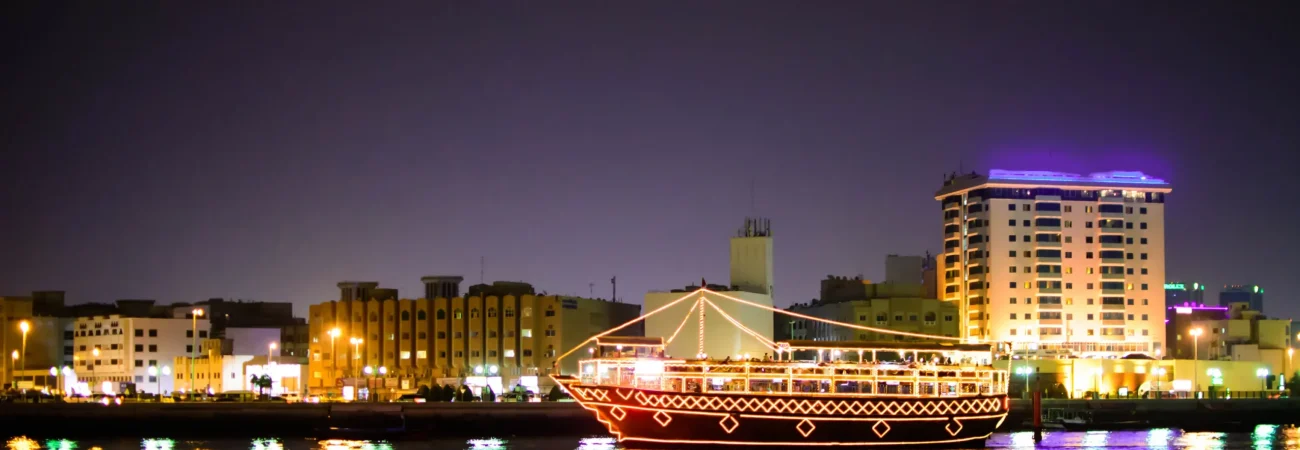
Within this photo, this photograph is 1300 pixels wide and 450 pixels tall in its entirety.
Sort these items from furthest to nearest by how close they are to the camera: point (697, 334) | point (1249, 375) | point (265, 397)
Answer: point (1249, 375) → point (697, 334) → point (265, 397)

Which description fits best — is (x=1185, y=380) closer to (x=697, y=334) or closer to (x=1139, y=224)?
(x=1139, y=224)

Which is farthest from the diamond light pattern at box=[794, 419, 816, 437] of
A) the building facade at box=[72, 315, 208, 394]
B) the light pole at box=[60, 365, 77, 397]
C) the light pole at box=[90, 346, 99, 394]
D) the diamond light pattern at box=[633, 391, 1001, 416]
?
the light pole at box=[90, 346, 99, 394]

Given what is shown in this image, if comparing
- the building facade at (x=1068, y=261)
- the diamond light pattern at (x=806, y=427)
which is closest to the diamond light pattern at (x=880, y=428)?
the diamond light pattern at (x=806, y=427)

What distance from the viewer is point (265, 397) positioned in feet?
332

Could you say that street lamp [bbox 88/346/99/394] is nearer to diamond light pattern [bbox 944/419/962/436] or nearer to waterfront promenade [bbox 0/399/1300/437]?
waterfront promenade [bbox 0/399/1300/437]

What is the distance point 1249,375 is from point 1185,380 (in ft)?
16.2

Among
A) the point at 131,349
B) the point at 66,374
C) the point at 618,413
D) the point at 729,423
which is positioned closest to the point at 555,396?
the point at 618,413

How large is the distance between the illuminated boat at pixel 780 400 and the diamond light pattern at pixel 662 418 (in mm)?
42

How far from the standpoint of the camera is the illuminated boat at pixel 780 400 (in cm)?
6600

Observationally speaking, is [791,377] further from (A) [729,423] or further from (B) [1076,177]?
(B) [1076,177]

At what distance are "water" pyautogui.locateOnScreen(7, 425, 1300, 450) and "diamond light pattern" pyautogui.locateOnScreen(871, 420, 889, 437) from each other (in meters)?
9.02

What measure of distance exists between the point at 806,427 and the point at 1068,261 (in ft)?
261

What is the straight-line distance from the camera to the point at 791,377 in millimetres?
67062

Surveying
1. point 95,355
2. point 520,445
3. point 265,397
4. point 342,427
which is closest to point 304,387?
point 95,355
